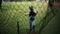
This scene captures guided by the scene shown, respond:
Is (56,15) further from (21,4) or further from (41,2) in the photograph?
(21,4)

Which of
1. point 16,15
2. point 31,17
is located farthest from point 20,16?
point 31,17

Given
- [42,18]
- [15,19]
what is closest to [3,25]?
[15,19]

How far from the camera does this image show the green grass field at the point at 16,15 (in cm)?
266

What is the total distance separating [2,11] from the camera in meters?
2.70

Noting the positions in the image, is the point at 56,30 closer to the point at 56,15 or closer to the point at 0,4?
the point at 56,15

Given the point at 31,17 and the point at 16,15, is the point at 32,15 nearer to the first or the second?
the point at 31,17

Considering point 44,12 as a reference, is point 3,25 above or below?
below

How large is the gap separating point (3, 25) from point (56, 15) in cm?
80

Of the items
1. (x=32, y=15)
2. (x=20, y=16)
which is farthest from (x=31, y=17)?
(x=20, y=16)

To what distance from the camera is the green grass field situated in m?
2.66

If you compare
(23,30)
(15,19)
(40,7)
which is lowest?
(23,30)

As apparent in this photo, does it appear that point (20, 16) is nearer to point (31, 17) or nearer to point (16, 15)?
point (16, 15)

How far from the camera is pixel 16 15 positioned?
2.69m

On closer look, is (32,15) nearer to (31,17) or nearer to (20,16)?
(31,17)
